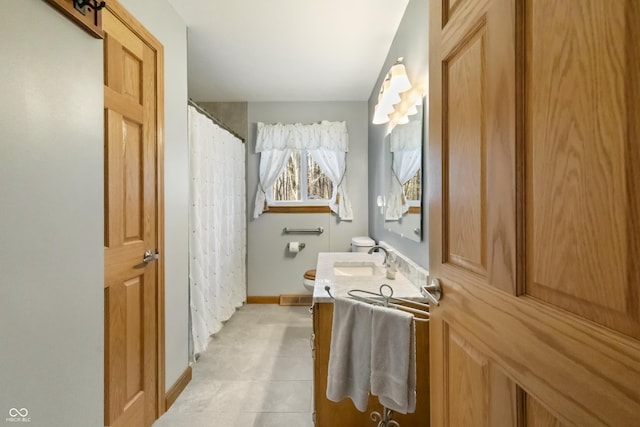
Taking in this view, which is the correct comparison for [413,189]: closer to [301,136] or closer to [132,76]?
[132,76]

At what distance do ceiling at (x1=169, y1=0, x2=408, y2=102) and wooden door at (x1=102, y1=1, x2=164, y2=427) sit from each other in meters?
0.61

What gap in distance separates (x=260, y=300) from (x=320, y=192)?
152 centimetres

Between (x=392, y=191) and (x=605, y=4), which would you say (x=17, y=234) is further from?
(x=392, y=191)

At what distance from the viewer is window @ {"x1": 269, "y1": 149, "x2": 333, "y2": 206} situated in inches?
143

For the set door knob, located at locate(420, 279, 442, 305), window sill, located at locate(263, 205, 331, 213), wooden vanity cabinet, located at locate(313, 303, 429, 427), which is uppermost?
window sill, located at locate(263, 205, 331, 213)

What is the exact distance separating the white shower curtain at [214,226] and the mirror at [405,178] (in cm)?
148

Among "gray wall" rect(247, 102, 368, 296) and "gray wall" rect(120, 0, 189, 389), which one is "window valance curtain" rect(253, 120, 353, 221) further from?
"gray wall" rect(120, 0, 189, 389)

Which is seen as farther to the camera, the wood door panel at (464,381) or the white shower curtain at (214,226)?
the white shower curtain at (214,226)

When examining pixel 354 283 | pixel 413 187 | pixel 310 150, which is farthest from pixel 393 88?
pixel 310 150

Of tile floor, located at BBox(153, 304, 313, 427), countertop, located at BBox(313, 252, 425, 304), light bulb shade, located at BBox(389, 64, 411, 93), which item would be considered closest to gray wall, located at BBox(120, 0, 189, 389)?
tile floor, located at BBox(153, 304, 313, 427)

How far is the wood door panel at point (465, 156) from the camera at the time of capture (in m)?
0.65

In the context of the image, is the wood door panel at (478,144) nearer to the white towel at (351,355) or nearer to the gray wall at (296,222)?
the white towel at (351,355)

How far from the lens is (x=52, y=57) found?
2.39 ft

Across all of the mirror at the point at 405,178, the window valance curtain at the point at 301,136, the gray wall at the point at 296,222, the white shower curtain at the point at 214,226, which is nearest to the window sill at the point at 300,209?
the gray wall at the point at 296,222
